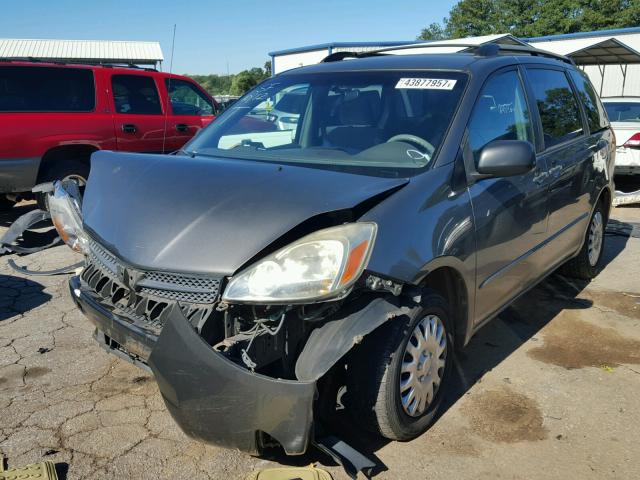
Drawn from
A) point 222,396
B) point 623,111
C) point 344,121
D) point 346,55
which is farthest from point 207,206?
point 623,111

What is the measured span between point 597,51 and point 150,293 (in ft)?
61.1

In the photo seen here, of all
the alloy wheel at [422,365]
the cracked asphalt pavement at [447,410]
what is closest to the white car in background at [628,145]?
the cracked asphalt pavement at [447,410]

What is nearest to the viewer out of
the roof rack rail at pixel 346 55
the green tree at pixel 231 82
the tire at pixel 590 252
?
the roof rack rail at pixel 346 55

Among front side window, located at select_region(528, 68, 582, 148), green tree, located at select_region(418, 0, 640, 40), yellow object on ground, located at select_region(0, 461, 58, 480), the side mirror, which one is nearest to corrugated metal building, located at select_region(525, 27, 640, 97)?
front side window, located at select_region(528, 68, 582, 148)

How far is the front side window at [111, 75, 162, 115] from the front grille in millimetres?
5855

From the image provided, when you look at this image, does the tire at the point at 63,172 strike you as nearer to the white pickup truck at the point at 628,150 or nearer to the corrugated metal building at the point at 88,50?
the corrugated metal building at the point at 88,50

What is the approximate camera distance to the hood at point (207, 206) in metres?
2.22

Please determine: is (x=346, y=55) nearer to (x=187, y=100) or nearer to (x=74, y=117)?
(x=74, y=117)

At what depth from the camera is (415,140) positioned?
303 cm

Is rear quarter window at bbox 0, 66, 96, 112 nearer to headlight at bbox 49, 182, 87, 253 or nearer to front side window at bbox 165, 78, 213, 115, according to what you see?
Answer: front side window at bbox 165, 78, 213, 115

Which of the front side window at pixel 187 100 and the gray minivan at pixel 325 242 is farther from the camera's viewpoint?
the front side window at pixel 187 100

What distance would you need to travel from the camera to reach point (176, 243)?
7.54 feet

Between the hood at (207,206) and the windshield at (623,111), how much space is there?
9034 mm

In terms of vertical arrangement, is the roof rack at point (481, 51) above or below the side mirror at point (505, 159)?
above
